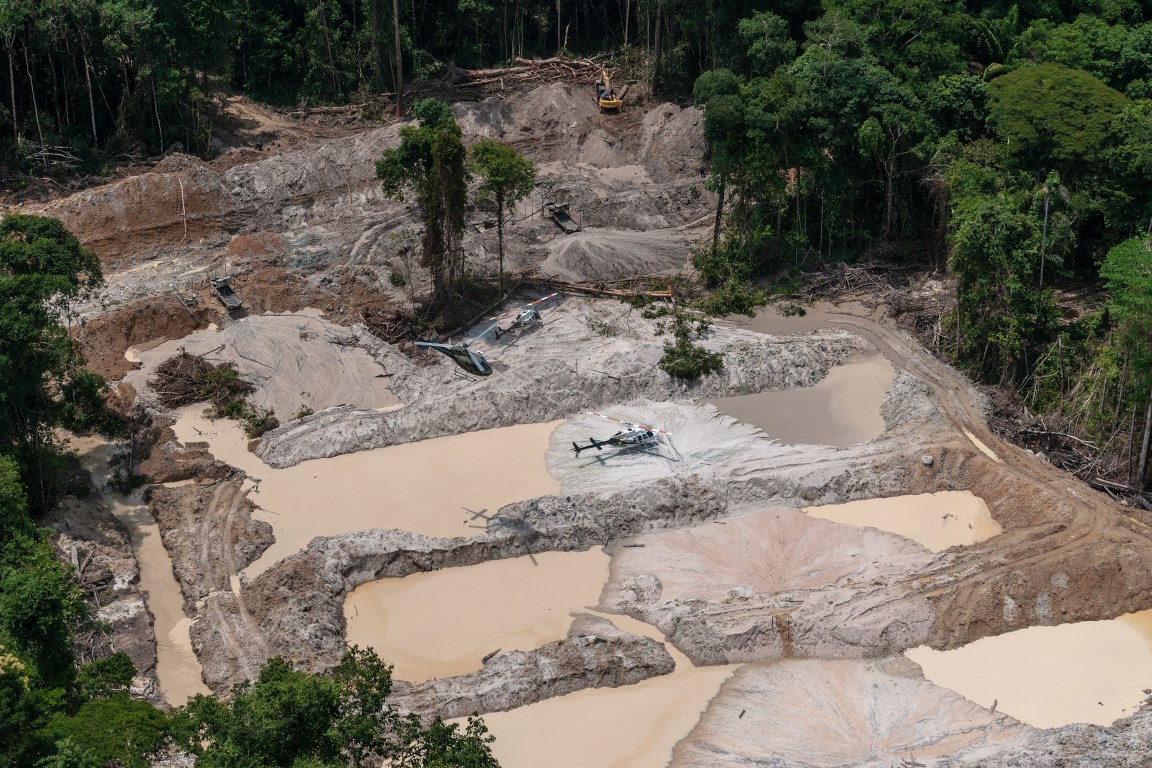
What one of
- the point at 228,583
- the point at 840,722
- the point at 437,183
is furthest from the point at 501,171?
the point at 840,722

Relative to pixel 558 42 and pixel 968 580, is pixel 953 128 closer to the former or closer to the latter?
pixel 968 580

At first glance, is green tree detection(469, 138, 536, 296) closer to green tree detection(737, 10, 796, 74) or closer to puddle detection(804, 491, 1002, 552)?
green tree detection(737, 10, 796, 74)

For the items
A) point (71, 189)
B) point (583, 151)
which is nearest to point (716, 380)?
point (583, 151)

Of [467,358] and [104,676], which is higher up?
[467,358]

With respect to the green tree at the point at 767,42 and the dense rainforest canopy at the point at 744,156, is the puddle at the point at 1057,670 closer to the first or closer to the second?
the dense rainforest canopy at the point at 744,156

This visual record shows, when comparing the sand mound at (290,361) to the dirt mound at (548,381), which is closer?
the dirt mound at (548,381)

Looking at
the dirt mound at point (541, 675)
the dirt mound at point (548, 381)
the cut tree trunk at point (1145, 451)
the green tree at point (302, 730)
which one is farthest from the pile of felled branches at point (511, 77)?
the green tree at point (302, 730)

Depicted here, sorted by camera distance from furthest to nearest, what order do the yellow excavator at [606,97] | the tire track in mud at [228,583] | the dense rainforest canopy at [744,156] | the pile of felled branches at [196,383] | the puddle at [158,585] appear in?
the yellow excavator at [606,97]
the pile of felled branches at [196,383]
the tire track in mud at [228,583]
the puddle at [158,585]
the dense rainforest canopy at [744,156]

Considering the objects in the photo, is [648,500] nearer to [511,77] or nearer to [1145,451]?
[1145,451]
